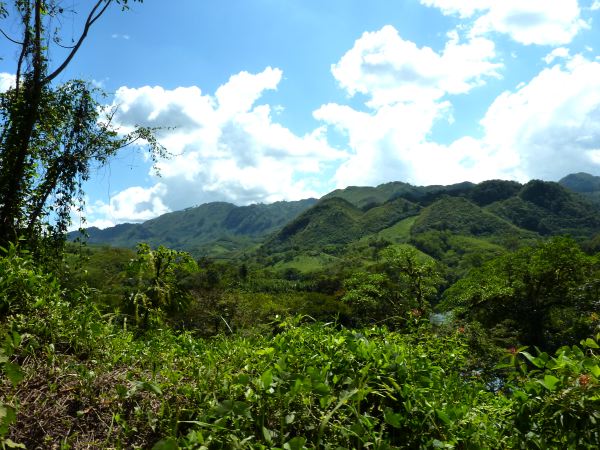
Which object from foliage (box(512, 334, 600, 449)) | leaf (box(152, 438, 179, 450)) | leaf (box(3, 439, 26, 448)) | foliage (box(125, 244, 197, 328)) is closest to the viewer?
leaf (box(152, 438, 179, 450))

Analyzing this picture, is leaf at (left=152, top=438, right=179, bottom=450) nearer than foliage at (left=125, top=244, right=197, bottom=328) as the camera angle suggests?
Yes

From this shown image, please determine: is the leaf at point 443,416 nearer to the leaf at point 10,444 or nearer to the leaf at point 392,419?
the leaf at point 392,419

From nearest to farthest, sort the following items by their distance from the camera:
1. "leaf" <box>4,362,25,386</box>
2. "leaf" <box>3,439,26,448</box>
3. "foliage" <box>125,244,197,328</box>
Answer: "leaf" <box>3,439,26,448</box>
"leaf" <box>4,362,25,386</box>
"foliage" <box>125,244,197,328</box>

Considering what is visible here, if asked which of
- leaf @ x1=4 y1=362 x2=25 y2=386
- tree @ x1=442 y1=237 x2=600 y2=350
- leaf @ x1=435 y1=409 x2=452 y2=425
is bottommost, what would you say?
tree @ x1=442 y1=237 x2=600 y2=350

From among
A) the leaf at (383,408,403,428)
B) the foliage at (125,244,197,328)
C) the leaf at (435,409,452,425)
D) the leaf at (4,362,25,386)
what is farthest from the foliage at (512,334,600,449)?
the foliage at (125,244,197,328)

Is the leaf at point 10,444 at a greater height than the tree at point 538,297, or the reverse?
the leaf at point 10,444

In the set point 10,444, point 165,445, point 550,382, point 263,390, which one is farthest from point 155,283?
point 550,382

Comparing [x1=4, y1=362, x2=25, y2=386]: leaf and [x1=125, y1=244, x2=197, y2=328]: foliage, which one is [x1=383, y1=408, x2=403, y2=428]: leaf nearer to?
[x1=4, y1=362, x2=25, y2=386]: leaf

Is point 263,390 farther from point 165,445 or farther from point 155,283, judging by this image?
point 155,283

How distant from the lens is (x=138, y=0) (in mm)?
7730

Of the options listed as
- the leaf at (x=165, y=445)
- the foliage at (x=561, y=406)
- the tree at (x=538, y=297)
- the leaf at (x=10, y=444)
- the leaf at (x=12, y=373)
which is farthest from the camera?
the tree at (x=538, y=297)

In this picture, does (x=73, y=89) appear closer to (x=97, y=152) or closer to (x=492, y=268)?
(x=97, y=152)

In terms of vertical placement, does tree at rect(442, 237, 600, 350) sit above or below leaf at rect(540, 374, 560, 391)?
below

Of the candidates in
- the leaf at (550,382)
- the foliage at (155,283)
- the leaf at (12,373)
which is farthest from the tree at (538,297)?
the leaf at (12,373)
